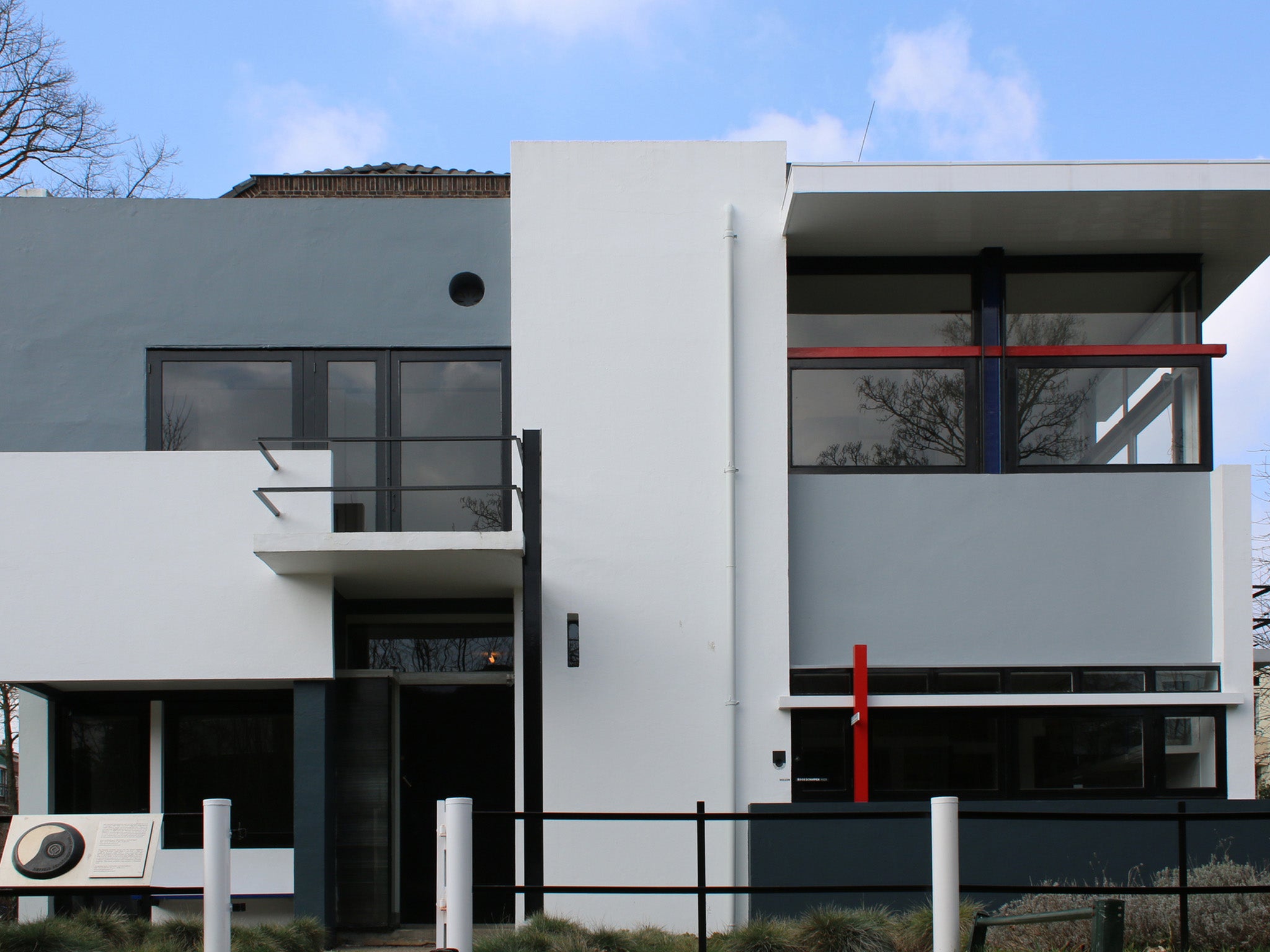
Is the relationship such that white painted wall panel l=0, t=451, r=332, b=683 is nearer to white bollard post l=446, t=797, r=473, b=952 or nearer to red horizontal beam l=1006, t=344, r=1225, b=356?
white bollard post l=446, t=797, r=473, b=952

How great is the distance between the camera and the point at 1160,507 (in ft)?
32.7

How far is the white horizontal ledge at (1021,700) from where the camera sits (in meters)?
9.59

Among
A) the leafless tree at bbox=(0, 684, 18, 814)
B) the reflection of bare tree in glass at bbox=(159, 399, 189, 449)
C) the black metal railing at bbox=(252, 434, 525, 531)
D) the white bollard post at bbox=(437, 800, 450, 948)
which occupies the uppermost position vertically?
the reflection of bare tree in glass at bbox=(159, 399, 189, 449)

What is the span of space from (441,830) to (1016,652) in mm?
5323

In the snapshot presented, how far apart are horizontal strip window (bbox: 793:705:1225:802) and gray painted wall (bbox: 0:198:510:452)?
465 centimetres

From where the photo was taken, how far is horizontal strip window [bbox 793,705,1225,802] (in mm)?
9633

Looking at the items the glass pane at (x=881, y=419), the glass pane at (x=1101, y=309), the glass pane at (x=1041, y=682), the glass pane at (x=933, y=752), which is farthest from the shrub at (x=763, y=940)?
the glass pane at (x=1101, y=309)

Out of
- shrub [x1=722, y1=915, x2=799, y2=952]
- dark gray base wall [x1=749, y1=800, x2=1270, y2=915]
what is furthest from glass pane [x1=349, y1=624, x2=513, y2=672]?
shrub [x1=722, y1=915, x2=799, y2=952]

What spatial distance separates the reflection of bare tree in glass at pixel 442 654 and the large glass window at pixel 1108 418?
199 inches

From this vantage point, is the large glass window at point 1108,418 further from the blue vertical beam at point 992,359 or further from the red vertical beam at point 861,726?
the red vertical beam at point 861,726

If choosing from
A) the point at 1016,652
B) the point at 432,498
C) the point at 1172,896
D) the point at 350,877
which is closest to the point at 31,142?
the point at 432,498

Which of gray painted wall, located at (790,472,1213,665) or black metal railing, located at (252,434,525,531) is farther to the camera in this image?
gray painted wall, located at (790,472,1213,665)

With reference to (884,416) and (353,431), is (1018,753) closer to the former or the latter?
(884,416)

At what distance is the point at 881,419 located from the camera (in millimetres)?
10141
